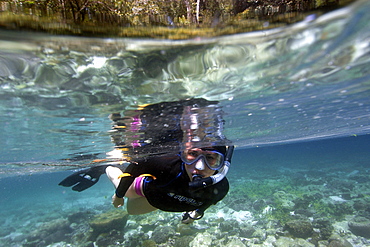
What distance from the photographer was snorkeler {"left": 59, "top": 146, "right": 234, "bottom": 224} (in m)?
6.46

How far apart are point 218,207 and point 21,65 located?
18.3 metres

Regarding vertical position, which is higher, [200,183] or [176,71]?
[176,71]

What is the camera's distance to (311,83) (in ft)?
22.2

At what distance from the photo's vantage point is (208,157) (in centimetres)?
772

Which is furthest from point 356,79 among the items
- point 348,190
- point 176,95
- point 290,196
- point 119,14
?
point 348,190

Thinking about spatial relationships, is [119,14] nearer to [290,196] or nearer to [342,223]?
[342,223]

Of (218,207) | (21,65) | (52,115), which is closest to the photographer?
(21,65)

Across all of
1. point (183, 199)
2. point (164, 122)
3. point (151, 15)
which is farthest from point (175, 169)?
point (151, 15)

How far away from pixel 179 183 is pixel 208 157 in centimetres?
162

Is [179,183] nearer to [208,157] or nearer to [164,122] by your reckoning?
[208,157]

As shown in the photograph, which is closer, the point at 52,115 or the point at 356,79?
the point at 356,79

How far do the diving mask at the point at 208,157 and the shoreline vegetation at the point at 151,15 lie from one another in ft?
15.6

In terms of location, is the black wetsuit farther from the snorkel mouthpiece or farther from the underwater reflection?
the underwater reflection

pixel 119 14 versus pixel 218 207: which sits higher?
pixel 119 14
